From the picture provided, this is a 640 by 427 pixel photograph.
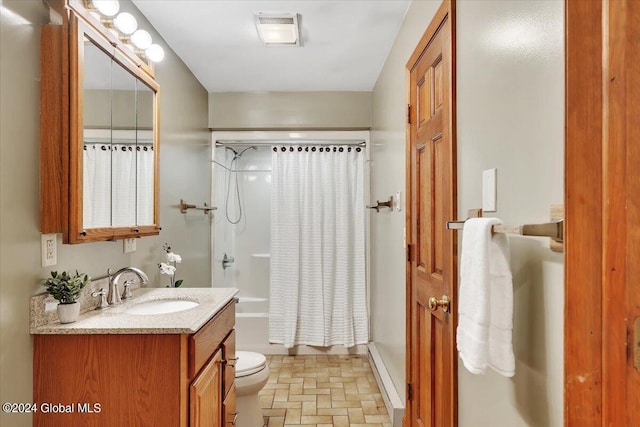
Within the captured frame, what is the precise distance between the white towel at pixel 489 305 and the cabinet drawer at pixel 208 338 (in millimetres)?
921

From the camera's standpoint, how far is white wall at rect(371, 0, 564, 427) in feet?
2.81

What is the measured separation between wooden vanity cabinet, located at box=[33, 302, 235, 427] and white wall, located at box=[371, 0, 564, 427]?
3.37ft

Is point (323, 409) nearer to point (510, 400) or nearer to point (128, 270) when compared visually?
point (128, 270)

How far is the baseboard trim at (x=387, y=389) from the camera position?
2328 mm

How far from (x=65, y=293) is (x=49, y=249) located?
183 millimetres

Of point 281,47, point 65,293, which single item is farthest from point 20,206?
point 281,47

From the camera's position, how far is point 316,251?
3639mm

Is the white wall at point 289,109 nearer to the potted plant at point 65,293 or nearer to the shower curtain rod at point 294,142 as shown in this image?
the shower curtain rod at point 294,142

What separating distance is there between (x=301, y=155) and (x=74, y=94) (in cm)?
235

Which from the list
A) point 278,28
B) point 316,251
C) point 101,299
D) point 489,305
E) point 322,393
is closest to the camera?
point 489,305

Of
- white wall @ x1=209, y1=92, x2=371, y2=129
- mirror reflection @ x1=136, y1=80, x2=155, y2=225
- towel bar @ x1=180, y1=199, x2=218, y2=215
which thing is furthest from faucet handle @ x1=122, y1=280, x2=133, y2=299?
white wall @ x1=209, y1=92, x2=371, y2=129

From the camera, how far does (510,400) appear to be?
3.50 ft

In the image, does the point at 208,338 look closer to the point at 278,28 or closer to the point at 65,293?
the point at 65,293

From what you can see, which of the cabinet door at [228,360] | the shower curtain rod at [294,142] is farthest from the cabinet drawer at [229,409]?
the shower curtain rod at [294,142]
